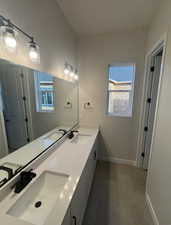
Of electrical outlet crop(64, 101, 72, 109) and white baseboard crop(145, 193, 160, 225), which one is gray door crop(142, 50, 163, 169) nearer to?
white baseboard crop(145, 193, 160, 225)

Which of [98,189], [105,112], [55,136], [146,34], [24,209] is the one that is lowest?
[98,189]

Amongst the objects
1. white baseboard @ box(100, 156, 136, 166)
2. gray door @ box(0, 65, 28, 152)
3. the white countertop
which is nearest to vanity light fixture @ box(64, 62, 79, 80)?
gray door @ box(0, 65, 28, 152)

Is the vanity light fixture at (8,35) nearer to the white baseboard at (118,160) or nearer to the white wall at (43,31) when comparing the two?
the white wall at (43,31)

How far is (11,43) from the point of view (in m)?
0.87

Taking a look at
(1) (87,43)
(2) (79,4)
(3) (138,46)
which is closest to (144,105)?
(3) (138,46)

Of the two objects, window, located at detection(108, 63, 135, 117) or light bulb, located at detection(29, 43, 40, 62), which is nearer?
light bulb, located at detection(29, 43, 40, 62)

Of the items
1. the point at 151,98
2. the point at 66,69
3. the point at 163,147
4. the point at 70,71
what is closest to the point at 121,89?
the point at 151,98

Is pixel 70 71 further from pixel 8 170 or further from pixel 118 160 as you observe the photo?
pixel 118 160

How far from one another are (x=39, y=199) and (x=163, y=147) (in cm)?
137

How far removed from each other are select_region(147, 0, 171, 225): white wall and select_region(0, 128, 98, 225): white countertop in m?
0.87

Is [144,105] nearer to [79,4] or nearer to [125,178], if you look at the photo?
[125,178]

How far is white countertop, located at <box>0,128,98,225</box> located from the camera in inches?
28.1

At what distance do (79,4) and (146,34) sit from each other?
1.34 metres

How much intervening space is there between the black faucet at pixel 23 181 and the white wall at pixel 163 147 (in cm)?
134
